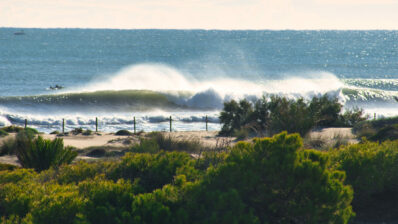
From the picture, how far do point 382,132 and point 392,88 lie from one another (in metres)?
45.4

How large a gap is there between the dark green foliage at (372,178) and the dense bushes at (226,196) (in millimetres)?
1513

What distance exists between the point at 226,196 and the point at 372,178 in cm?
312

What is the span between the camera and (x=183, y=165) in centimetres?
729

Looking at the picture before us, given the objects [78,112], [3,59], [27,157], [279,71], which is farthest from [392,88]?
[3,59]

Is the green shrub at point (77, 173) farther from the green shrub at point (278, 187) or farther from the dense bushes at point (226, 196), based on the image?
the green shrub at point (278, 187)

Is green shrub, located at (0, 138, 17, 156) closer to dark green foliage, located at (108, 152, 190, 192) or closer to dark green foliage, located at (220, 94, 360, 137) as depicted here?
dark green foliage, located at (220, 94, 360, 137)

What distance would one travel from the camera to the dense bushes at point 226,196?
18.6ft

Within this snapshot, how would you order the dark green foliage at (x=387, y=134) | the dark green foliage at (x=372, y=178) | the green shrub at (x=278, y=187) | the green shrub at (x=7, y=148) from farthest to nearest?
the green shrub at (x=7, y=148) → the dark green foliage at (x=387, y=134) → the dark green foliage at (x=372, y=178) → the green shrub at (x=278, y=187)

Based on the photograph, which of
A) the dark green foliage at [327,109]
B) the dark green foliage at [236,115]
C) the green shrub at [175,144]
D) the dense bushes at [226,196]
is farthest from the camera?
the dark green foliage at [327,109]

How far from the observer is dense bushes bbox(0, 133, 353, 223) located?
5.68m

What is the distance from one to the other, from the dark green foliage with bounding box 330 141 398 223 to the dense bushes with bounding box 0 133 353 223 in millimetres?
1513

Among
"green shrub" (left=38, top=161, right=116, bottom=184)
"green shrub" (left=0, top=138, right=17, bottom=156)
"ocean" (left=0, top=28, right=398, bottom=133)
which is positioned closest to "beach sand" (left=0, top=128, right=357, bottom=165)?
"green shrub" (left=0, top=138, right=17, bottom=156)

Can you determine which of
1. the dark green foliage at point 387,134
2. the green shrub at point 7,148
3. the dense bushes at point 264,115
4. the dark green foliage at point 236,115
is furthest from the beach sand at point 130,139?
the dark green foliage at point 236,115

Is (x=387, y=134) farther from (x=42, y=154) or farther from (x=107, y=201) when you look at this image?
(x=107, y=201)
